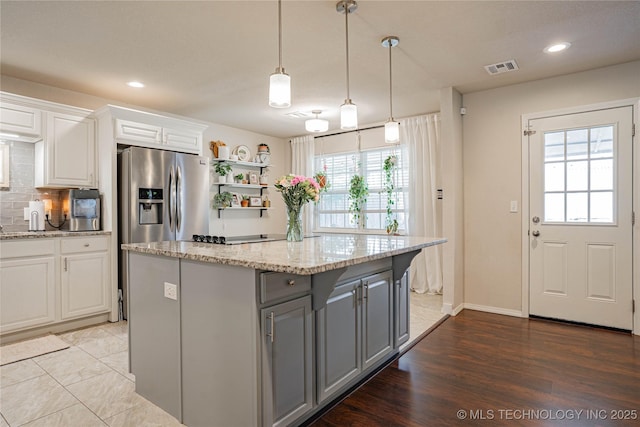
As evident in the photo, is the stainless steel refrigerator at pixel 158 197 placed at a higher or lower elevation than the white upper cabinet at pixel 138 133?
lower

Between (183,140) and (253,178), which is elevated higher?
(183,140)

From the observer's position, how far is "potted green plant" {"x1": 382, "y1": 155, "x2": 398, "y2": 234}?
16.7 ft

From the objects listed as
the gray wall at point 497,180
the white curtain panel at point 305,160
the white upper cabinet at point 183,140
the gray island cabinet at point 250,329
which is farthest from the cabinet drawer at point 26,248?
the gray wall at point 497,180

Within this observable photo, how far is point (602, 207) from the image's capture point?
134 inches

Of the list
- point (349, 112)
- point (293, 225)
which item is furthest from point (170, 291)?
point (349, 112)

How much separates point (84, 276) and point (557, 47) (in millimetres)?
4705

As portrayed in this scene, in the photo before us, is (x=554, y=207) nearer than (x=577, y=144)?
No

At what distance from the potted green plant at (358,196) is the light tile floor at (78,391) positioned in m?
2.55

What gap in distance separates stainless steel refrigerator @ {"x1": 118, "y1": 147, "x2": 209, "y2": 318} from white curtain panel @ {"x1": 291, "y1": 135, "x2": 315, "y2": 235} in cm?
208

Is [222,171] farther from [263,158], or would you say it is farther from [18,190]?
[18,190]

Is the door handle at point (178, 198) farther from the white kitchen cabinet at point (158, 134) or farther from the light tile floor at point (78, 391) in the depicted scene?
the light tile floor at point (78, 391)

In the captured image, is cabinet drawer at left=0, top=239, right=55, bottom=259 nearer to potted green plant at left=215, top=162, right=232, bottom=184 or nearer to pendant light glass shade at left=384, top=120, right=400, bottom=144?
potted green plant at left=215, top=162, right=232, bottom=184

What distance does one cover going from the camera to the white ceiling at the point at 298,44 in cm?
235

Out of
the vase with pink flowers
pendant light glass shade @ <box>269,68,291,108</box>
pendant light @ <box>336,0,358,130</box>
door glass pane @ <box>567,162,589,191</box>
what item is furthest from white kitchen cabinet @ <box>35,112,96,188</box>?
door glass pane @ <box>567,162,589,191</box>
